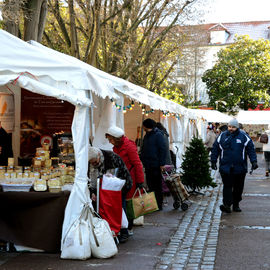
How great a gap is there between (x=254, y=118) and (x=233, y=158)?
28.7 m

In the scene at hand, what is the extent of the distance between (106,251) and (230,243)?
200cm

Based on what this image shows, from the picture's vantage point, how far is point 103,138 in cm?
948

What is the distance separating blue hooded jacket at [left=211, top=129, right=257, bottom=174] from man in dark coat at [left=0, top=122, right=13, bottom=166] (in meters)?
4.05

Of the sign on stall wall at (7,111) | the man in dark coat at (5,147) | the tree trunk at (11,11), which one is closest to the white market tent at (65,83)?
the man in dark coat at (5,147)

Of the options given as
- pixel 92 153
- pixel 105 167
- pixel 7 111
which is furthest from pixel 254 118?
pixel 92 153

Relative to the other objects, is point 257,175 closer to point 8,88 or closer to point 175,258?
point 8,88

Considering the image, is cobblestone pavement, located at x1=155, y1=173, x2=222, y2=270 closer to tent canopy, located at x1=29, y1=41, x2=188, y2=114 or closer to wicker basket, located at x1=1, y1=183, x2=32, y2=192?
wicker basket, located at x1=1, y1=183, x2=32, y2=192

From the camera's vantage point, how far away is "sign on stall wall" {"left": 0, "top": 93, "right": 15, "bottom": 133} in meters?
9.89

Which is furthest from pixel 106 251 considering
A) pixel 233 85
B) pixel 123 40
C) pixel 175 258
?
pixel 233 85

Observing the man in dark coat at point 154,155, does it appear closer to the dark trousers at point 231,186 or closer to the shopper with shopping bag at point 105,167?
the dark trousers at point 231,186

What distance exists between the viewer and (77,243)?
6188mm

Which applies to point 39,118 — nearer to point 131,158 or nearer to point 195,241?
point 131,158

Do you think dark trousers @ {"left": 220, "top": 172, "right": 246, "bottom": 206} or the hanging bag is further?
dark trousers @ {"left": 220, "top": 172, "right": 246, "bottom": 206}

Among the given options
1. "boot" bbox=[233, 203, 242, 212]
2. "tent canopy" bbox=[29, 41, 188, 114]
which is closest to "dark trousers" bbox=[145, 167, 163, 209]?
"tent canopy" bbox=[29, 41, 188, 114]
